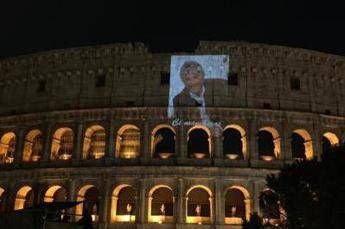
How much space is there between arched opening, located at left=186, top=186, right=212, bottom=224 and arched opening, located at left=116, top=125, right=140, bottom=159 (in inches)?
178

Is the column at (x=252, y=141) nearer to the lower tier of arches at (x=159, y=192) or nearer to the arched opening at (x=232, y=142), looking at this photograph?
the lower tier of arches at (x=159, y=192)

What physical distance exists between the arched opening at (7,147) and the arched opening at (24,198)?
2.59m

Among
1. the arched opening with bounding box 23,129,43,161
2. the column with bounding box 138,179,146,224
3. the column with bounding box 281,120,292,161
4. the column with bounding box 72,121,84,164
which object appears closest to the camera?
the column with bounding box 138,179,146,224

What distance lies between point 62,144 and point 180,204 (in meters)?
9.74

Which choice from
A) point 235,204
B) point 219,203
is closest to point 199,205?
point 219,203

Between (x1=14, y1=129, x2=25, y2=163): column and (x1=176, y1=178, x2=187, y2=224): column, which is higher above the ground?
(x1=14, y1=129, x2=25, y2=163): column

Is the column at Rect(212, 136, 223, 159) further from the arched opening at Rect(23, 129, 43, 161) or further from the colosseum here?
the arched opening at Rect(23, 129, 43, 161)

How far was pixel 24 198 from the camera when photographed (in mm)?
33375

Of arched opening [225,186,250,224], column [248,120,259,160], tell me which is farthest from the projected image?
arched opening [225,186,250,224]

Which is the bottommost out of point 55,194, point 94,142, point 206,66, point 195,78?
point 55,194

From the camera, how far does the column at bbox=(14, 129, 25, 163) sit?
33500 millimetres

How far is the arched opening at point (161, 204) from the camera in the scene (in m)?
30.8

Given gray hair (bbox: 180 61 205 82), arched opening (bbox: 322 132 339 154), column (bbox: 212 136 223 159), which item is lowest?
column (bbox: 212 136 223 159)

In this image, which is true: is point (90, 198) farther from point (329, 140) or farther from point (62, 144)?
point (329, 140)
